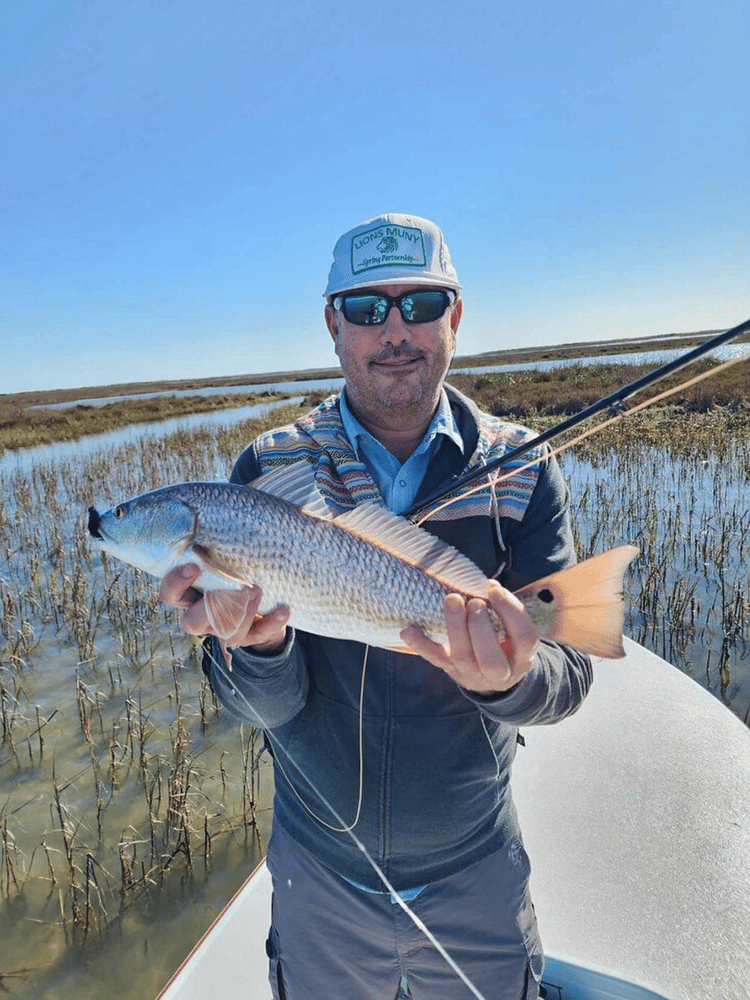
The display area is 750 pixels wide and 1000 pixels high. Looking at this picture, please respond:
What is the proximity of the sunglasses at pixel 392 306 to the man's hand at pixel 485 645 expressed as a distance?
1330 millimetres

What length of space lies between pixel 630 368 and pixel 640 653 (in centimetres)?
3546

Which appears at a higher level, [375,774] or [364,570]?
[364,570]

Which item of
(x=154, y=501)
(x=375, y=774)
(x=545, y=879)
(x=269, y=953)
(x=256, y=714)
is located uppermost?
(x=154, y=501)

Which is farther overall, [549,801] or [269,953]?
[549,801]

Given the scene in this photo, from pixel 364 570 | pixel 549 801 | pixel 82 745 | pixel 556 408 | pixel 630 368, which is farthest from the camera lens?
pixel 630 368

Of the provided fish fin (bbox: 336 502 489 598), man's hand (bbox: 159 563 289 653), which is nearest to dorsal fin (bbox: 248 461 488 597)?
fish fin (bbox: 336 502 489 598)

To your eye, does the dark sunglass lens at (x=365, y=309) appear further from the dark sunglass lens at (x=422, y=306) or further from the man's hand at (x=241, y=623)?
the man's hand at (x=241, y=623)

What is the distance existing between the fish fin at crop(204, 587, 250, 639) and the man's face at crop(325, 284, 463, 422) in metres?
1.09

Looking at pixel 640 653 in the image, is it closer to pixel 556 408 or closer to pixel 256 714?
pixel 256 714

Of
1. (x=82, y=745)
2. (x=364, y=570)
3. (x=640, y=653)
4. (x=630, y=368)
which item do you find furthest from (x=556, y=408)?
(x=364, y=570)

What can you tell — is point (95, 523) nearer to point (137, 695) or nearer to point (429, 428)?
point (429, 428)

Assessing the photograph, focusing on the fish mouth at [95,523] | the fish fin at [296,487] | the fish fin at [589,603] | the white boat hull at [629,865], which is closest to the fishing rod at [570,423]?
the fish fin at [296,487]

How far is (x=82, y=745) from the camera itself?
644cm

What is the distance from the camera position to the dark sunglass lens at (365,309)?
285 centimetres
